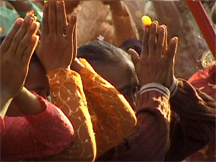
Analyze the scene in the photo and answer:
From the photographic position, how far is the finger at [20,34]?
7.69 feet

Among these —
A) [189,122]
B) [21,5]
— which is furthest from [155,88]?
[21,5]

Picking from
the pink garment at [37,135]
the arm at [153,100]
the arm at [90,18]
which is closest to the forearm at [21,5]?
the arm at [90,18]

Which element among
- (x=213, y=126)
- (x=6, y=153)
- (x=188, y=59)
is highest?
(x=6, y=153)

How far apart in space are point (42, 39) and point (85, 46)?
0.62 m

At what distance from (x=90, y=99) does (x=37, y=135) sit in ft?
1.55

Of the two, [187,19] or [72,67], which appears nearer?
[72,67]

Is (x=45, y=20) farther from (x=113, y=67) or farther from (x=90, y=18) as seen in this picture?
(x=90, y=18)

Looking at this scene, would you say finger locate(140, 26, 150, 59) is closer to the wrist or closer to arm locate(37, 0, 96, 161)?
the wrist

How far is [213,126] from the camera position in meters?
3.38

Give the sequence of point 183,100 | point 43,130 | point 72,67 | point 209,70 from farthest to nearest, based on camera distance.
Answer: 1. point 209,70
2. point 183,100
3. point 72,67
4. point 43,130

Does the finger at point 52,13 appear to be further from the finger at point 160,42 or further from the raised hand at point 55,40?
the finger at point 160,42

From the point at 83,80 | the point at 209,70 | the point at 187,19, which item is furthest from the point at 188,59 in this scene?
the point at 83,80

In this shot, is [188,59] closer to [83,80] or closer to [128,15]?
[128,15]

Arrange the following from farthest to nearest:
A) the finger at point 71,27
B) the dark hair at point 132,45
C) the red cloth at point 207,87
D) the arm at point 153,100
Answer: the dark hair at point 132,45 → the red cloth at point 207,87 → the arm at point 153,100 → the finger at point 71,27
